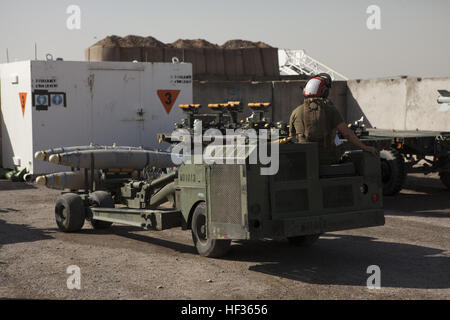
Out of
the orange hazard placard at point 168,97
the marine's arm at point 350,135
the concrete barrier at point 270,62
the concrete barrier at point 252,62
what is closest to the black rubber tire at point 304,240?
the marine's arm at point 350,135

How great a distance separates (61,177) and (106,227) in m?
1.47

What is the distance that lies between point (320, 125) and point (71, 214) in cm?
477

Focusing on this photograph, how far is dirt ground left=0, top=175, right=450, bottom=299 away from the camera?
280 inches

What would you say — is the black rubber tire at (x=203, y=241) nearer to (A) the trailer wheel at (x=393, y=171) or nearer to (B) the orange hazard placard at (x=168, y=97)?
(A) the trailer wheel at (x=393, y=171)

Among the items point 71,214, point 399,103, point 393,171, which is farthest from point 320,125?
point 399,103

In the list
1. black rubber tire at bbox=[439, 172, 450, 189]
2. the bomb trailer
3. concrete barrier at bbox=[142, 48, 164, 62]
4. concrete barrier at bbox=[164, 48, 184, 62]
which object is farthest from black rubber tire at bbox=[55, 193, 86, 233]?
concrete barrier at bbox=[164, 48, 184, 62]

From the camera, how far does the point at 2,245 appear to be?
9.84 metres

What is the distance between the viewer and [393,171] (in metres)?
14.6

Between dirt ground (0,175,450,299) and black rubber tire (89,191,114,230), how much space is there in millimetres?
226

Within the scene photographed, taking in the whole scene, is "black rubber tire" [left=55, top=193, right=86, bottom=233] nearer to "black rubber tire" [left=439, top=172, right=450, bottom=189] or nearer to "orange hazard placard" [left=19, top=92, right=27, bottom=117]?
"orange hazard placard" [left=19, top=92, right=27, bottom=117]

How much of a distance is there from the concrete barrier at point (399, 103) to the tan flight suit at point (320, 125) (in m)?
12.6

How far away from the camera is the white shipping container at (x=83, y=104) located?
1791 cm

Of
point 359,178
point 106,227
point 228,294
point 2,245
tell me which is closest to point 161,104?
point 106,227

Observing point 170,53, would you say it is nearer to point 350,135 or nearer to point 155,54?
point 155,54
